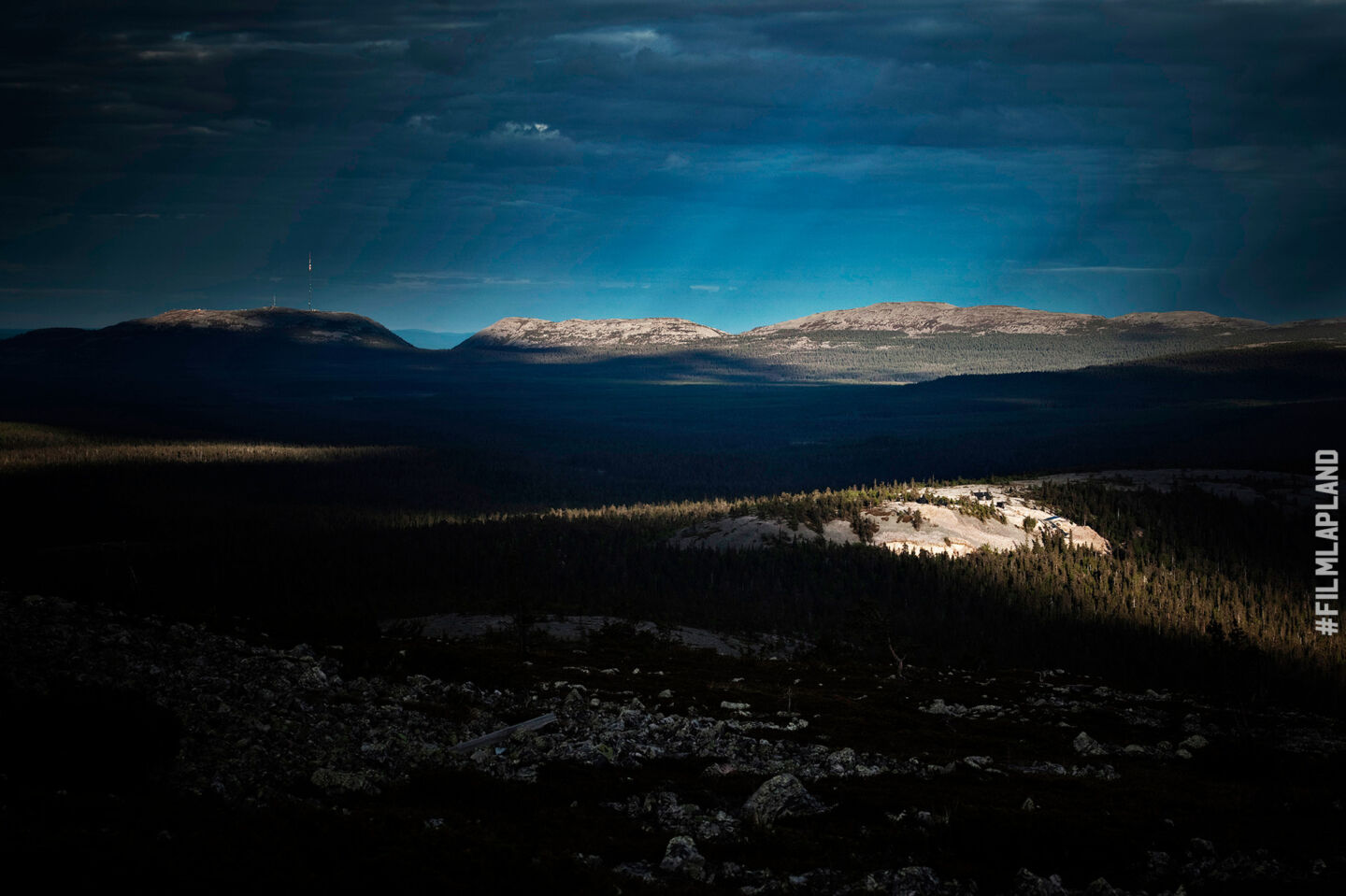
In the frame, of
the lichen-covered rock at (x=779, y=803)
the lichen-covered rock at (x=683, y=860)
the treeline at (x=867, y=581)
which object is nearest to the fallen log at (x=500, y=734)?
the lichen-covered rock at (x=779, y=803)

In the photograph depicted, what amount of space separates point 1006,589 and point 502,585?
265 ft

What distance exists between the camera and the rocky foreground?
19.2 metres

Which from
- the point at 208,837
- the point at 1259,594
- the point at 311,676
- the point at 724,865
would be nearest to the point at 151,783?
the point at 208,837

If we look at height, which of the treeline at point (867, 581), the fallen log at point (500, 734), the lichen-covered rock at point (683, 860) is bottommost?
the treeline at point (867, 581)

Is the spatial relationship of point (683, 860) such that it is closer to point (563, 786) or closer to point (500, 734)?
point (563, 786)

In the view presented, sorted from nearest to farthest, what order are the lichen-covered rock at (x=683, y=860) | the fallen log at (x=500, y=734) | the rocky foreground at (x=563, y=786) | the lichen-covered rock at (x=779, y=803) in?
the rocky foreground at (x=563, y=786) < the lichen-covered rock at (x=683, y=860) < the lichen-covered rock at (x=779, y=803) < the fallen log at (x=500, y=734)

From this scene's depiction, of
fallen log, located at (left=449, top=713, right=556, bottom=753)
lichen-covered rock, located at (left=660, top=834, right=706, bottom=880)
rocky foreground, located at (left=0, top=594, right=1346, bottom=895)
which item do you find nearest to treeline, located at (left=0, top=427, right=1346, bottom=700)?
rocky foreground, located at (left=0, top=594, right=1346, bottom=895)

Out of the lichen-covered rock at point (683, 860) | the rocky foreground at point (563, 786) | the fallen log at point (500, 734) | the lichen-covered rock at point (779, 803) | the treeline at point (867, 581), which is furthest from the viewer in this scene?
the treeline at point (867, 581)

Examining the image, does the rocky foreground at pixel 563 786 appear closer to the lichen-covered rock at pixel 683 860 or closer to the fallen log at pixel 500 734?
the lichen-covered rock at pixel 683 860

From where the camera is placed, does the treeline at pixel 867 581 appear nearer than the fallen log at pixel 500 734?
No

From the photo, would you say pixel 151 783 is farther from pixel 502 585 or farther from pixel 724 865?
pixel 502 585

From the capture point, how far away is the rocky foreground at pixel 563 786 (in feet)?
62.9

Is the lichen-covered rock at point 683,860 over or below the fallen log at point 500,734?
over

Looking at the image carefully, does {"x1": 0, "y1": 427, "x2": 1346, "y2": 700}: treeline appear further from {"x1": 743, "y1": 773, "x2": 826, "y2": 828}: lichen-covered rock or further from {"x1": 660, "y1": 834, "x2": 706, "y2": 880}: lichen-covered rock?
{"x1": 660, "y1": 834, "x2": 706, "y2": 880}: lichen-covered rock
